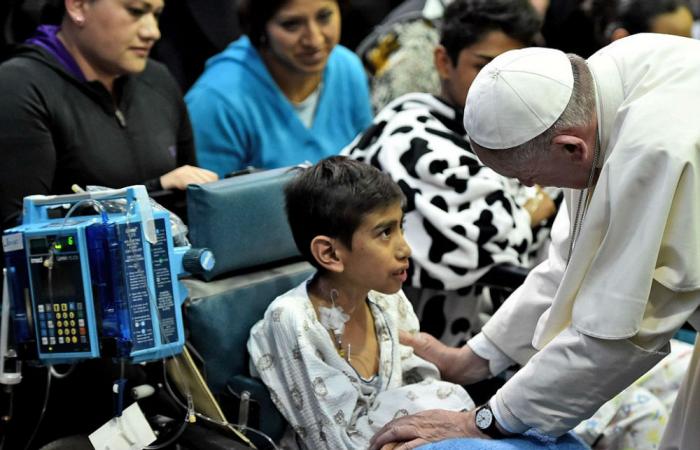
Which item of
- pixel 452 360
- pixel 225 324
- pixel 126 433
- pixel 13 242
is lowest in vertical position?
pixel 452 360

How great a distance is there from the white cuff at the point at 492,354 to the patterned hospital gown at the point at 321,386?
132 millimetres

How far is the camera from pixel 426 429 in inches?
86.0

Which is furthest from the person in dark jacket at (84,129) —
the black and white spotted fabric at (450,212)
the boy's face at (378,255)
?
the black and white spotted fabric at (450,212)

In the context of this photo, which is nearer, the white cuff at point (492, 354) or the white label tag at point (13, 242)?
the white label tag at point (13, 242)

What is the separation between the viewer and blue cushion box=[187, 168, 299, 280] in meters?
2.48

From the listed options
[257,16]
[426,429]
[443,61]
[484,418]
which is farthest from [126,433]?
[257,16]

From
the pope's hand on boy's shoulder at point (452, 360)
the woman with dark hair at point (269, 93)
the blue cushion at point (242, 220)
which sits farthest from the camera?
the woman with dark hair at point (269, 93)

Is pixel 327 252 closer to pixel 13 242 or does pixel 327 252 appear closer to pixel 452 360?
pixel 452 360

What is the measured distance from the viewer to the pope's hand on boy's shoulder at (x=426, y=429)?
2.17m

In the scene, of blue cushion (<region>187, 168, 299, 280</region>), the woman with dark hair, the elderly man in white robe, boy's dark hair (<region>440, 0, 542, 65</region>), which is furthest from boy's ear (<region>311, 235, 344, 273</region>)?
the woman with dark hair

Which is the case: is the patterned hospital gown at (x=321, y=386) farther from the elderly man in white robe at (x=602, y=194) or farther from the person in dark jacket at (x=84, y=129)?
the person in dark jacket at (x=84, y=129)

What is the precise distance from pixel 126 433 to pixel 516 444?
84cm

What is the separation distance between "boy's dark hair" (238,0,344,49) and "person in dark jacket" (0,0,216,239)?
58 cm

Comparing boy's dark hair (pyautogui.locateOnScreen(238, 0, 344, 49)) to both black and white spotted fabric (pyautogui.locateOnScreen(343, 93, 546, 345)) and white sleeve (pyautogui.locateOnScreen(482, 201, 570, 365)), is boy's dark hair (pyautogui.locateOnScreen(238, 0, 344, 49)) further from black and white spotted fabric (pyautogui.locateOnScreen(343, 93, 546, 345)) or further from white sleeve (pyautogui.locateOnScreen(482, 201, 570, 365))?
white sleeve (pyautogui.locateOnScreen(482, 201, 570, 365))
